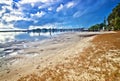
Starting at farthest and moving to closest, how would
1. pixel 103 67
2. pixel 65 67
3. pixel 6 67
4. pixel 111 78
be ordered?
pixel 6 67, pixel 65 67, pixel 103 67, pixel 111 78

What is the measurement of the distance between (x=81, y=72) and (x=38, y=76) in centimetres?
295

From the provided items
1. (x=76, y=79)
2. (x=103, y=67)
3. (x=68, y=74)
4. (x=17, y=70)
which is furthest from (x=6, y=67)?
(x=103, y=67)

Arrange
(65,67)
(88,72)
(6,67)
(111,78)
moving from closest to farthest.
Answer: (111,78)
(88,72)
(65,67)
(6,67)

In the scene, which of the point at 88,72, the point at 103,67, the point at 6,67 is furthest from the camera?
the point at 6,67

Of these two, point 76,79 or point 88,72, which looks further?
point 88,72

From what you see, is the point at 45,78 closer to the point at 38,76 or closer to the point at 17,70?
the point at 38,76

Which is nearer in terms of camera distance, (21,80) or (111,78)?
(111,78)

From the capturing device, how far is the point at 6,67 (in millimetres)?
13914

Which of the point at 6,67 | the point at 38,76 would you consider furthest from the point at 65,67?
the point at 6,67

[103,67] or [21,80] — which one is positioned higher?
[103,67]

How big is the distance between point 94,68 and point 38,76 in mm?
3953

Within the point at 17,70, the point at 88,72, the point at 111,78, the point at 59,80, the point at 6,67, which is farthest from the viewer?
the point at 6,67

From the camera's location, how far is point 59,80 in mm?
9023

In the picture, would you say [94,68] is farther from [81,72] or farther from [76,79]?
[76,79]
